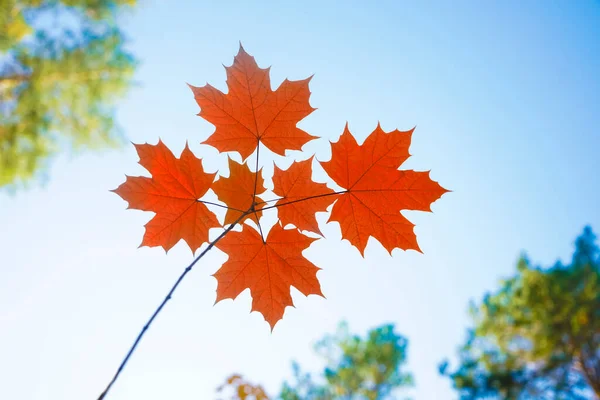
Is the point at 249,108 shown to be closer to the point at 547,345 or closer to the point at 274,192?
the point at 274,192

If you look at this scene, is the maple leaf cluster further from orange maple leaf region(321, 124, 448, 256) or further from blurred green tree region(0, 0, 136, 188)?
blurred green tree region(0, 0, 136, 188)

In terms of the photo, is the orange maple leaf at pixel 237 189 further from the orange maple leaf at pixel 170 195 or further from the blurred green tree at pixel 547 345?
the blurred green tree at pixel 547 345

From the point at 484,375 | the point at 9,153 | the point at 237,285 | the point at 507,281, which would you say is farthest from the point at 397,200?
the point at 507,281

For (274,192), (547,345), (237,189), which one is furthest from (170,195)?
(547,345)

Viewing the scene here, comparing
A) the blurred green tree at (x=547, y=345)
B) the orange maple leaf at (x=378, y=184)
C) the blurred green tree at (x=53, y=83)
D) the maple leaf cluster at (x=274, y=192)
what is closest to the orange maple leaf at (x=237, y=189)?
the maple leaf cluster at (x=274, y=192)

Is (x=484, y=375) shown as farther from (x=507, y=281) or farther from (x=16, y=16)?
(x=16, y=16)

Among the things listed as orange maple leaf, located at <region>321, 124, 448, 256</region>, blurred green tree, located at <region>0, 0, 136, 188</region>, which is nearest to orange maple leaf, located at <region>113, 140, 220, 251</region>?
orange maple leaf, located at <region>321, 124, 448, 256</region>

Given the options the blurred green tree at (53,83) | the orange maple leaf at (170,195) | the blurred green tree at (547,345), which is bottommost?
the orange maple leaf at (170,195)
